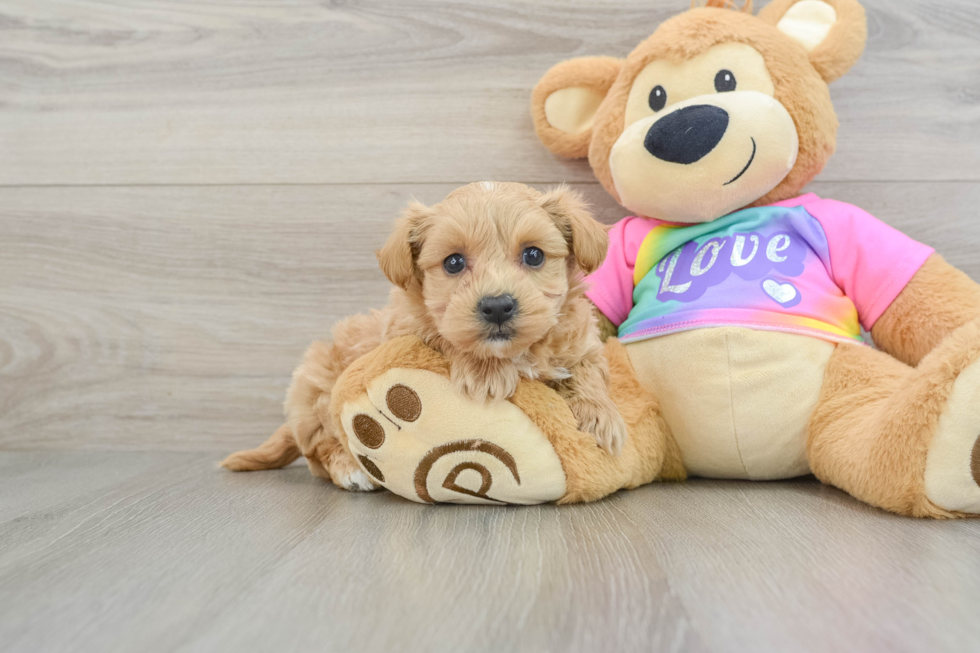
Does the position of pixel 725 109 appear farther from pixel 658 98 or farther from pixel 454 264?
pixel 454 264

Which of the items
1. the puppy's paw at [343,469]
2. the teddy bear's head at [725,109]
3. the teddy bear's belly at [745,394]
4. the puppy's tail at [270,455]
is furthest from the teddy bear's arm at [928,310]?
the puppy's tail at [270,455]

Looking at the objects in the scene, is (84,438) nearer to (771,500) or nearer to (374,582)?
(374,582)

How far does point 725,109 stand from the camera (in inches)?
38.4

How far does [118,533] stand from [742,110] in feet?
3.38

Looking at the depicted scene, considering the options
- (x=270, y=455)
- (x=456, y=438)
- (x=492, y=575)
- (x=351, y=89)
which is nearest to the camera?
(x=492, y=575)

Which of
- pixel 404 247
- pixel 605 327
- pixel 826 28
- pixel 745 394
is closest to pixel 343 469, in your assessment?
pixel 404 247

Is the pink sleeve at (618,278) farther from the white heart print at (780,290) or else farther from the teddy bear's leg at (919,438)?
the teddy bear's leg at (919,438)

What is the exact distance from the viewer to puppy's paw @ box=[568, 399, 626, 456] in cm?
88

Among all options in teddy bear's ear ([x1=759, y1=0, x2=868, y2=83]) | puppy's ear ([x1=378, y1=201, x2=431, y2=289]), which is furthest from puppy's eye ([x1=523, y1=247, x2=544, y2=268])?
teddy bear's ear ([x1=759, y1=0, x2=868, y2=83])

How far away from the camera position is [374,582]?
2.06 feet

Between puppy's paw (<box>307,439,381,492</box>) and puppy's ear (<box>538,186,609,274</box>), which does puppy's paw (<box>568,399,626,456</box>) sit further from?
puppy's paw (<box>307,439,381,492</box>)

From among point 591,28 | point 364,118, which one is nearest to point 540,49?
point 591,28

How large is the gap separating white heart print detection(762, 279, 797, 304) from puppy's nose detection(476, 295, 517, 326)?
0.43m

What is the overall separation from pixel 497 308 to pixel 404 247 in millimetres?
167
